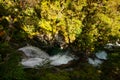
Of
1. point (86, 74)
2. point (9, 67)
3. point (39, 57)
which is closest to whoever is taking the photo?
point (9, 67)

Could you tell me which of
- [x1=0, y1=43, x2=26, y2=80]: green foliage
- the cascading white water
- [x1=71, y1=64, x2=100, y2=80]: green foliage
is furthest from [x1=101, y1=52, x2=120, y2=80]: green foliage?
[x1=0, y1=43, x2=26, y2=80]: green foliage

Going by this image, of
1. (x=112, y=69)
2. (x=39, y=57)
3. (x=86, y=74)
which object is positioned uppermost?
(x=112, y=69)

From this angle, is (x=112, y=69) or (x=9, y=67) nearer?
(x=9, y=67)

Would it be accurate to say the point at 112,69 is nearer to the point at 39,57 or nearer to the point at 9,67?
the point at 9,67

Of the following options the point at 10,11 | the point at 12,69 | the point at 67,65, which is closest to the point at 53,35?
the point at 67,65

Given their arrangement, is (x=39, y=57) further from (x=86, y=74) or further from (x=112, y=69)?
(x=112, y=69)

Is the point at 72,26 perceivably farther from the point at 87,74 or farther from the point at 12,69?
the point at 12,69

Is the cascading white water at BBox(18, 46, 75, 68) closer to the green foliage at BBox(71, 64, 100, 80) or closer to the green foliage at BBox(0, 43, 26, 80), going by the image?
the green foliage at BBox(71, 64, 100, 80)

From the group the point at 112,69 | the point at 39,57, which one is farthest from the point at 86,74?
the point at 39,57

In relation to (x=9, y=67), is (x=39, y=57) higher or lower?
lower

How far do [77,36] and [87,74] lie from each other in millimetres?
4275

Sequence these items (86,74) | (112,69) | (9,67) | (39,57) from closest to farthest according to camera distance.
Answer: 1. (9,67)
2. (112,69)
3. (86,74)
4. (39,57)

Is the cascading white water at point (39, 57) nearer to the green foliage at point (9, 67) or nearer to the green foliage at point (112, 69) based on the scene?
the green foliage at point (112, 69)

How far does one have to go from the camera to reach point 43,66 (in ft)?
59.5
